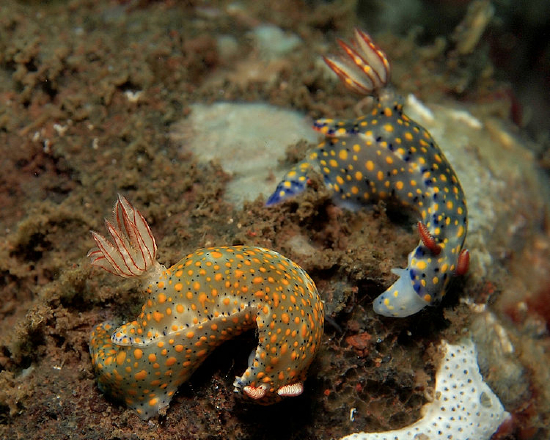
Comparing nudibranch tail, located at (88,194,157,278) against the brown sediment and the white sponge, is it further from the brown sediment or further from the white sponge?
the white sponge

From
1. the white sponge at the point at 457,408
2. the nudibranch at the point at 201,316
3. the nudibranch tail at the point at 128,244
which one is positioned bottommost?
the white sponge at the point at 457,408

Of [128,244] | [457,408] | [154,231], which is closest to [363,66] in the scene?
[154,231]

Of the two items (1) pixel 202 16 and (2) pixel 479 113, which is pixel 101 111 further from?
(2) pixel 479 113

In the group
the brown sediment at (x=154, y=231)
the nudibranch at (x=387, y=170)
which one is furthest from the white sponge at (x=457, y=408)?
the nudibranch at (x=387, y=170)

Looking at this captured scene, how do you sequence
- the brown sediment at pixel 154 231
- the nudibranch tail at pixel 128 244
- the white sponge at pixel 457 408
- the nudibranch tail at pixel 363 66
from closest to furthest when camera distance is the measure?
the nudibranch tail at pixel 128 244, the brown sediment at pixel 154 231, the white sponge at pixel 457 408, the nudibranch tail at pixel 363 66

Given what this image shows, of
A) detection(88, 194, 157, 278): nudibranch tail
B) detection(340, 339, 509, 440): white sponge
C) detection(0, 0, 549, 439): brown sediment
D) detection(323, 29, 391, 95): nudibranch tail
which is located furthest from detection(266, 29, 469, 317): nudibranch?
detection(88, 194, 157, 278): nudibranch tail

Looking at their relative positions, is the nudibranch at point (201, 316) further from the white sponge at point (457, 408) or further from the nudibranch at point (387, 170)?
the white sponge at point (457, 408)

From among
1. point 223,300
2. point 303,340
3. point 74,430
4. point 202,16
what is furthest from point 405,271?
point 202,16
